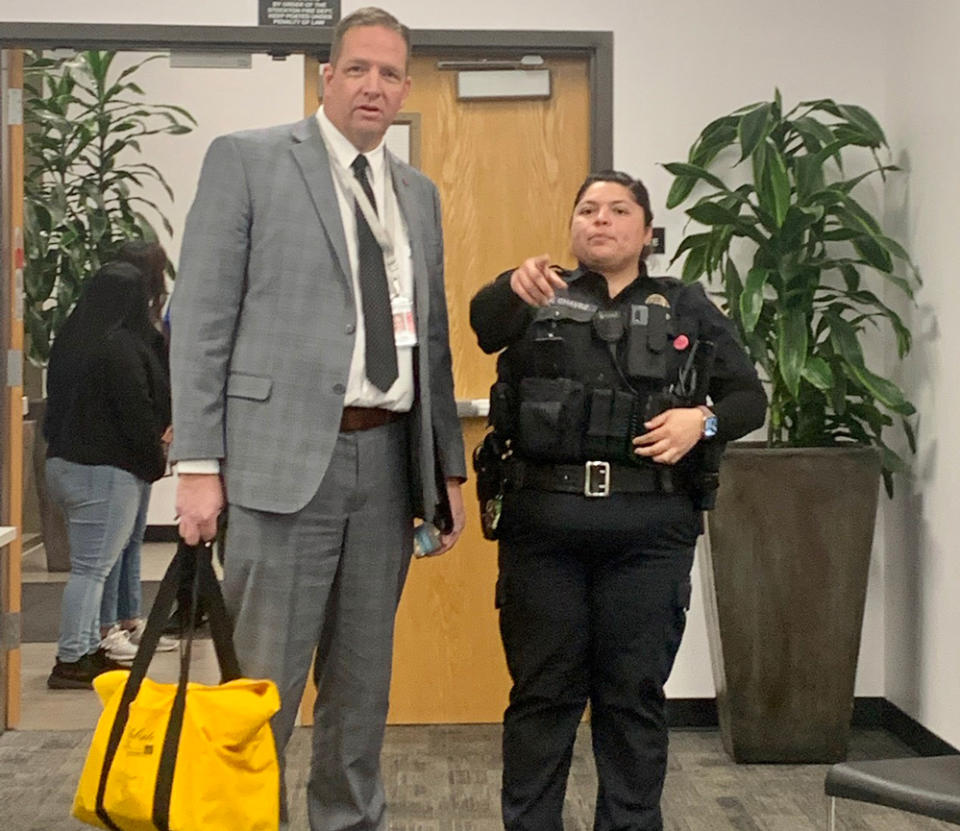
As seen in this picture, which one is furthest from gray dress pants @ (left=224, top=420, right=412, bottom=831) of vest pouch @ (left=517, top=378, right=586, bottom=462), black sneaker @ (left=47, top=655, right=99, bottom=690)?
black sneaker @ (left=47, top=655, right=99, bottom=690)

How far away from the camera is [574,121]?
405 centimetres

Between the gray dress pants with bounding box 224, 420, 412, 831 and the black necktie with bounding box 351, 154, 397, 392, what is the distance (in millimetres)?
105

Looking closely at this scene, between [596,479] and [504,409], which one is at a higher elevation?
[504,409]

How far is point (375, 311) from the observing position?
221 cm

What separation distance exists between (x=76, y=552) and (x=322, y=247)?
278 cm

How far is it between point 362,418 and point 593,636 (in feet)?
2.20

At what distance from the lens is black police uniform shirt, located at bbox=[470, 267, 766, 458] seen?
2.49 m

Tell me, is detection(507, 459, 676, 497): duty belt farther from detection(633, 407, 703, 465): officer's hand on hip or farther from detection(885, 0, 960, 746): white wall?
detection(885, 0, 960, 746): white wall

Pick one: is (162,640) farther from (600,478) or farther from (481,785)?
(600,478)

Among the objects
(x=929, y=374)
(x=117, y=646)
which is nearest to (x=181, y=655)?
(x=929, y=374)

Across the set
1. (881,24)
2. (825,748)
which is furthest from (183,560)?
(881,24)

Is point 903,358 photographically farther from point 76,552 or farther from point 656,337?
point 76,552

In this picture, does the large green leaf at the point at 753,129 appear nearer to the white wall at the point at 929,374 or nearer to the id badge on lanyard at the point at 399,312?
the white wall at the point at 929,374

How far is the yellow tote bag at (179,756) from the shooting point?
195 cm
